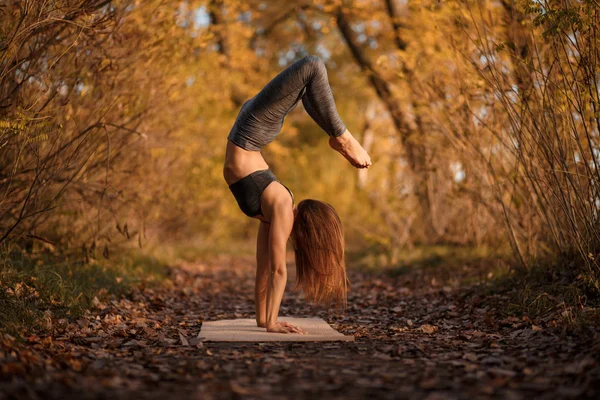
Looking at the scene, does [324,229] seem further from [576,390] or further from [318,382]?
[576,390]

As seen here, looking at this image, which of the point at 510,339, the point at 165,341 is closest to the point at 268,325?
the point at 165,341

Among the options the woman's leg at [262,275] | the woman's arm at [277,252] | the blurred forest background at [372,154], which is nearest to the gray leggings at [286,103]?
the woman's arm at [277,252]

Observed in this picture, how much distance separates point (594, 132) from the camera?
565 centimetres

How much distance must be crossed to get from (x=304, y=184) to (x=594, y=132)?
51.6 feet

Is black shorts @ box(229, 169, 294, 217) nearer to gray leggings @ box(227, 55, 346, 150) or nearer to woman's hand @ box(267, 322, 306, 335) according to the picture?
gray leggings @ box(227, 55, 346, 150)

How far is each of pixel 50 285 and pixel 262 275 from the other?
1.93m

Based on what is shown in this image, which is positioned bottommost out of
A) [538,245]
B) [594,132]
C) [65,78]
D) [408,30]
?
[538,245]

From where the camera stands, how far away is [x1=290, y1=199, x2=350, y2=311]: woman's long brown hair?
4988mm

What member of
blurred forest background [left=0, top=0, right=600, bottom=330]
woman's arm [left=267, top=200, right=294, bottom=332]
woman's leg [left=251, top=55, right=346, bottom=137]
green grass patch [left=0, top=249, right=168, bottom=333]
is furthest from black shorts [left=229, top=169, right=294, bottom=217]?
green grass patch [left=0, top=249, right=168, bottom=333]

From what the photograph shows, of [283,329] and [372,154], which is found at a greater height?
[372,154]

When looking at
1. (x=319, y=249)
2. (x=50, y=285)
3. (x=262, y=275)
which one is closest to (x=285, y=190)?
(x=319, y=249)

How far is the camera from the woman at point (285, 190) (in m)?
4.73

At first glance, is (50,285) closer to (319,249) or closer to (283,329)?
(283,329)

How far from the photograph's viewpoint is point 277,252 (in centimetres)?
483
